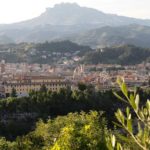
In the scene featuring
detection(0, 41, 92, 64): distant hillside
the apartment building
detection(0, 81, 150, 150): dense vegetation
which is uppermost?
detection(0, 81, 150, 150): dense vegetation

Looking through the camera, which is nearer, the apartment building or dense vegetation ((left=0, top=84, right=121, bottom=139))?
dense vegetation ((left=0, top=84, right=121, bottom=139))

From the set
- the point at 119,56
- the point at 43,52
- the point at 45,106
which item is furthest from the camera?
the point at 43,52

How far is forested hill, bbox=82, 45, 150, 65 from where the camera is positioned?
113000mm

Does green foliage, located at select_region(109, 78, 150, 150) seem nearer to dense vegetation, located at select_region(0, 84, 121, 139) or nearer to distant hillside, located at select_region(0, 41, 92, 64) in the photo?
dense vegetation, located at select_region(0, 84, 121, 139)

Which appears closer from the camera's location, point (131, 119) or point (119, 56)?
point (131, 119)

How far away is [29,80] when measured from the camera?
6406 centimetres

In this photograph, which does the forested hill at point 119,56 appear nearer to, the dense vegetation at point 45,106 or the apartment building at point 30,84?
the apartment building at point 30,84

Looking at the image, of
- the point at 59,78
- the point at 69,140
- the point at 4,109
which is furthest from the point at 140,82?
the point at 69,140

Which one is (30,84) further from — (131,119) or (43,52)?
(43,52)

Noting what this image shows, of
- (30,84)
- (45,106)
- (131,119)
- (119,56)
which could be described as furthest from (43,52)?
(131,119)

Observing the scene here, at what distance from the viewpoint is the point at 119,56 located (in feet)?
379

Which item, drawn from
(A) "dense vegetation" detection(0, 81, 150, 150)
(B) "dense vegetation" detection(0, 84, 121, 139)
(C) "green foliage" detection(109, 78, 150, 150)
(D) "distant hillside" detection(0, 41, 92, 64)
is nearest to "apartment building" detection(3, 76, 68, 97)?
(B) "dense vegetation" detection(0, 84, 121, 139)

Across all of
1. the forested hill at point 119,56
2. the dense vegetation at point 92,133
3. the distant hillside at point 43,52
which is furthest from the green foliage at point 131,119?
the distant hillside at point 43,52

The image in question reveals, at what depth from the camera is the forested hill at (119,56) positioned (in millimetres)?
113000
